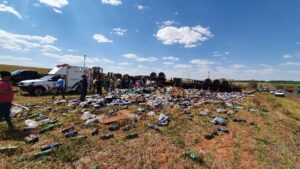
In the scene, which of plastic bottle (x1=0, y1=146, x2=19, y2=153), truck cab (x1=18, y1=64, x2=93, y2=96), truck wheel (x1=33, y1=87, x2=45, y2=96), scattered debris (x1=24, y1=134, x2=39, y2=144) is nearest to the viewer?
plastic bottle (x1=0, y1=146, x2=19, y2=153)

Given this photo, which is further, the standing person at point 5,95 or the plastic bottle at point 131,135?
the standing person at point 5,95

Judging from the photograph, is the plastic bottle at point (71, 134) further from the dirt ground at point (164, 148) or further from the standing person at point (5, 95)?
the standing person at point (5, 95)

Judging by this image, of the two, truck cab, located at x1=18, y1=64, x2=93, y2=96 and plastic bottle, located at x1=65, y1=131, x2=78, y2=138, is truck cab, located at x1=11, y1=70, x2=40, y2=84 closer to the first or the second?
truck cab, located at x1=18, y1=64, x2=93, y2=96

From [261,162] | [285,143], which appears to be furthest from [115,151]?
[285,143]

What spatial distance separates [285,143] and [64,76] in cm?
1642

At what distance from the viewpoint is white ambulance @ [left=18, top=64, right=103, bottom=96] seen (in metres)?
15.3

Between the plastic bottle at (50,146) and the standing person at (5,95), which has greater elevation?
the standing person at (5,95)

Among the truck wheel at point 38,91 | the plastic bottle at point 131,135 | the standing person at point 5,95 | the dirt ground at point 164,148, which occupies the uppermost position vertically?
the standing person at point 5,95

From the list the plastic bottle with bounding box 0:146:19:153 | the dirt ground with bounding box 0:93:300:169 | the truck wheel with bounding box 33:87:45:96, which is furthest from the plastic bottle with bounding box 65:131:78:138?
the truck wheel with bounding box 33:87:45:96

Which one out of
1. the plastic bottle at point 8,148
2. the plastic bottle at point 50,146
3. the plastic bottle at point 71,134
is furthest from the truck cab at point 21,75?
the plastic bottle at point 50,146

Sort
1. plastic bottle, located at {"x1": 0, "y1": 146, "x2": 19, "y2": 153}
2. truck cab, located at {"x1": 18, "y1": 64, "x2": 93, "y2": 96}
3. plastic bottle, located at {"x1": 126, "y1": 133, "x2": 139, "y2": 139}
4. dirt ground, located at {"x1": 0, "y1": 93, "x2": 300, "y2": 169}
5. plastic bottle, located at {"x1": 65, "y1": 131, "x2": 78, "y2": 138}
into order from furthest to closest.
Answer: truck cab, located at {"x1": 18, "y1": 64, "x2": 93, "y2": 96}, plastic bottle, located at {"x1": 126, "y1": 133, "x2": 139, "y2": 139}, plastic bottle, located at {"x1": 65, "y1": 131, "x2": 78, "y2": 138}, plastic bottle, located at {"x1": 0, "y1": 146, "x2": 19, "y2": 153}, dirt ground, located at {"x1": 0, "y1": 93, "x2": 300, "y2": 169}

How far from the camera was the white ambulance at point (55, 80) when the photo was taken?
15.3m

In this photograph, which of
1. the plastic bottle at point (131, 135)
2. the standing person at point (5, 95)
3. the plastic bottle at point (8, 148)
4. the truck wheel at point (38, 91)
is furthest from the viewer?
the truck wheel at point (38, 91)

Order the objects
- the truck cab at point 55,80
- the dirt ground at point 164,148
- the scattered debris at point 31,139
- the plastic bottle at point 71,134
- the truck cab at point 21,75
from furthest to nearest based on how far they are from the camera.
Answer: the truck cab at point 21,75 < the truck cab at point 55,80 < the plastic bottle at point 71,134 < the scattered debris at point 31,139 < the dirt ground at point 164,148
